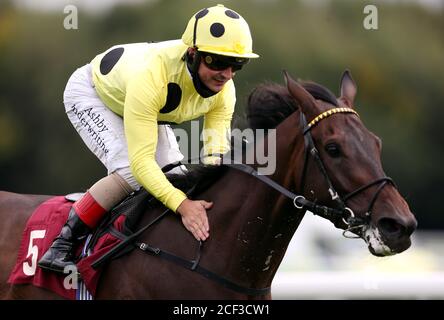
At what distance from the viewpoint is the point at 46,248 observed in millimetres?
4980

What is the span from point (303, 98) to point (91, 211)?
4.53 feet

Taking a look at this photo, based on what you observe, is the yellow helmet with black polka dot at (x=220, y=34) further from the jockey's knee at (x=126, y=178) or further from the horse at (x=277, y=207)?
A: the jockey's knee at (x=126, y=178)

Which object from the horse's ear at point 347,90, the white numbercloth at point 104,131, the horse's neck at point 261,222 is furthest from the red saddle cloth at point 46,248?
the horse's ear at point 347,90

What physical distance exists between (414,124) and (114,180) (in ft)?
53.5

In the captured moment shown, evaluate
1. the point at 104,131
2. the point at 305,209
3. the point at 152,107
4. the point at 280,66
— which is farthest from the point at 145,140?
the point at 280,66

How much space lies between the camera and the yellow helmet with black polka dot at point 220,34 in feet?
15.0

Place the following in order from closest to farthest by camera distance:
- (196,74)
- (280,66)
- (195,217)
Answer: (195,217), (196,74), (280,66)

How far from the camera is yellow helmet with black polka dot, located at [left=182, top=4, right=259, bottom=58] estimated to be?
458 cm

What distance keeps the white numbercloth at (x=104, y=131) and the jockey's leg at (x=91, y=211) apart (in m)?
0.06

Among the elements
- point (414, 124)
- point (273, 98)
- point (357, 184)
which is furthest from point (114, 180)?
point (414, 124)

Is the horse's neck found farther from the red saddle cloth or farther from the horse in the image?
the red saddle cloth

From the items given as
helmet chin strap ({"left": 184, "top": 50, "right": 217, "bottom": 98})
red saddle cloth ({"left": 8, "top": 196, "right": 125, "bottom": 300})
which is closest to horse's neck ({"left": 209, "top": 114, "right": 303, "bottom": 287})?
helmet chin strap ({"left": 184, "top": 50, "right": 217, "bottom": 98})

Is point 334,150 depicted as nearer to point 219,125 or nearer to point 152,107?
point 152,107
